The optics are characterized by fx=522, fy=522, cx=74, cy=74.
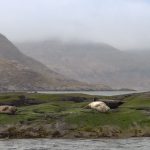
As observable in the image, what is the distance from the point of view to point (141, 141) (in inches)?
2128

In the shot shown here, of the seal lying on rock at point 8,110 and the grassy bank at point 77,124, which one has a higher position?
the seal lying on rock at point 8,110

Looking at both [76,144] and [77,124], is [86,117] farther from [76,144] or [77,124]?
[76,144]

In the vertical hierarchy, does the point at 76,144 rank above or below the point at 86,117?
below

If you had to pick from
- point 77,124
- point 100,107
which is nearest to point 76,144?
point 77,124

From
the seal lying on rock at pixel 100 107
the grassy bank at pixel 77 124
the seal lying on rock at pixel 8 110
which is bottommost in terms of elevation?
the grassy bank at pixel 77 124

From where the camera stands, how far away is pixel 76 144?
52188 millimetres

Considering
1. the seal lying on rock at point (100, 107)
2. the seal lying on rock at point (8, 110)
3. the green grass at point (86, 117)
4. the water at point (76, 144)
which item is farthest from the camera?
the seal lying on rock at point (8, 110)

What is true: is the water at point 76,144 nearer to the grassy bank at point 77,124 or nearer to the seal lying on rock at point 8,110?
the grassy bank at point 77,124

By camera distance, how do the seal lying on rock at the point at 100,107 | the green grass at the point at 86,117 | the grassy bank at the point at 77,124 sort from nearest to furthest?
the grassy bank at the point at 77,124
the green grass at the point at 86,117
the seal lying on rock at the point at 100,107

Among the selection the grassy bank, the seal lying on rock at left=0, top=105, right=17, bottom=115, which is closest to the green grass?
A: the grassy bank

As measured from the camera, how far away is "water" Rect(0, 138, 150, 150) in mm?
49719

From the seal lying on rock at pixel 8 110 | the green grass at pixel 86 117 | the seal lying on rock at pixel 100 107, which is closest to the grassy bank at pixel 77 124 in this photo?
the green grass at pixel 86 117

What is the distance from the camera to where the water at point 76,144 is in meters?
49.7

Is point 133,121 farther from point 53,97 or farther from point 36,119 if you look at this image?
point 53,97
